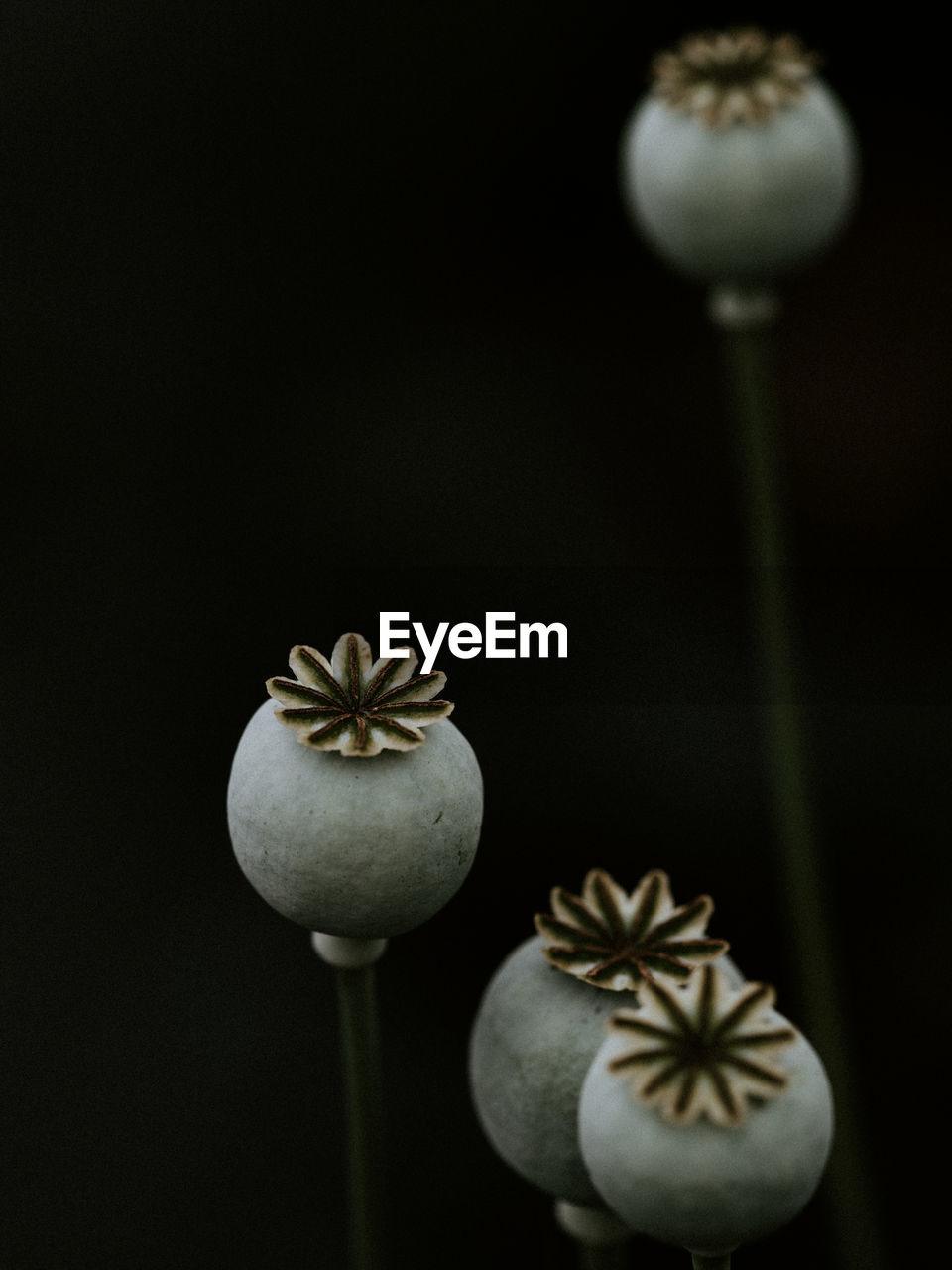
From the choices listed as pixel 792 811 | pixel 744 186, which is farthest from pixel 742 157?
pixel 792 811

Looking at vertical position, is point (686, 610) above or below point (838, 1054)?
above

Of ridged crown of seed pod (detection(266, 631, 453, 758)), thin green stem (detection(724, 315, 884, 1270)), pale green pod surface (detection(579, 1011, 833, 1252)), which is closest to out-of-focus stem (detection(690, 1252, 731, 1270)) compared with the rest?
pale green pod surface (detection(579, 1011, 833, 1252))

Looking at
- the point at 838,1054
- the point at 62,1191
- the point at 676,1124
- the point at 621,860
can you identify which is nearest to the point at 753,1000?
the point at 676,1124

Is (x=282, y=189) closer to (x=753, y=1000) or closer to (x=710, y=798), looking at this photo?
(x=710, y=798)

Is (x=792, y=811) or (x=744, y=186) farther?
(x=792, y=811)

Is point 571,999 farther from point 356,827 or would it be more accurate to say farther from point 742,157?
point 742,157

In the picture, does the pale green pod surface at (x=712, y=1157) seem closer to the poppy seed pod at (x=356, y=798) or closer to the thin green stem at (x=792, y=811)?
the poppy seed pod at (x=356, y=798)

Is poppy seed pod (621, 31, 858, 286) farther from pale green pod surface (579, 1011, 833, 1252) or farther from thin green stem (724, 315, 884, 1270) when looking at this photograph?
pale green pod surface (579, 1011, 833, 1252)
